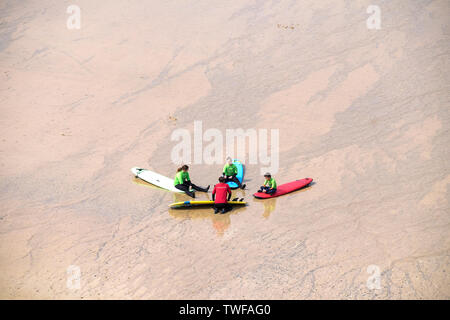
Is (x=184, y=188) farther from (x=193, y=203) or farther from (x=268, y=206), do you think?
(x=268, y=206)

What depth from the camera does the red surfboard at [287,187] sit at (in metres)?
10.6

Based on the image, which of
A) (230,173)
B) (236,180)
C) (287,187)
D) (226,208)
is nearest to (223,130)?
(230,173)

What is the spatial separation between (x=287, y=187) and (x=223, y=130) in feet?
14.0

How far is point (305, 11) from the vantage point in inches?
815

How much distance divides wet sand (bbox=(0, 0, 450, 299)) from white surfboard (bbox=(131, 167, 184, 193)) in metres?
0.21

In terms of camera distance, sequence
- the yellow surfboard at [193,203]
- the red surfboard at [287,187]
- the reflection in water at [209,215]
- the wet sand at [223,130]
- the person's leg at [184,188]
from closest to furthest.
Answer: the wet sand at [223,130] → the reflection in water at [209,215] → the yellow surfboard at [193,203] → the red surfboard at [287,187] → the person's leg at [184,188]

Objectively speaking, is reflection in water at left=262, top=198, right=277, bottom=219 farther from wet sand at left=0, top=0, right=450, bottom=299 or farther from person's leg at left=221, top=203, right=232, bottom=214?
person's leg at left=221, top=203, right=232, bottom=214

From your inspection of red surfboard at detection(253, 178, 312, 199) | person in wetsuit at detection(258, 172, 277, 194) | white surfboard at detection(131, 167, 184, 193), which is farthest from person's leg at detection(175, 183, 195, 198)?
person in wetsuit at detection(258, 172, 277, 194)

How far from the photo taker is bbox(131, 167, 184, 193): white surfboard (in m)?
11.2

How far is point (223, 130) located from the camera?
14.3 m

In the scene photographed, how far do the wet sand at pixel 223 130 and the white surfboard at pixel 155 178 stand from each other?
0.21m

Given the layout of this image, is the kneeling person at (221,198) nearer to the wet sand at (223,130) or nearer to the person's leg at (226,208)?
the person's leg at (226,208)

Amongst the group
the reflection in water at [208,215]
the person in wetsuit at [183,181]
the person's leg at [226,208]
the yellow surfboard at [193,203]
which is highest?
the person in wetsuit at [183,181]

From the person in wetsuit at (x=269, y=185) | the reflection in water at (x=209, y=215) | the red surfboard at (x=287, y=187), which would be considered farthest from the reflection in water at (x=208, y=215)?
the person in wetsuit at (x=269, y=185)
